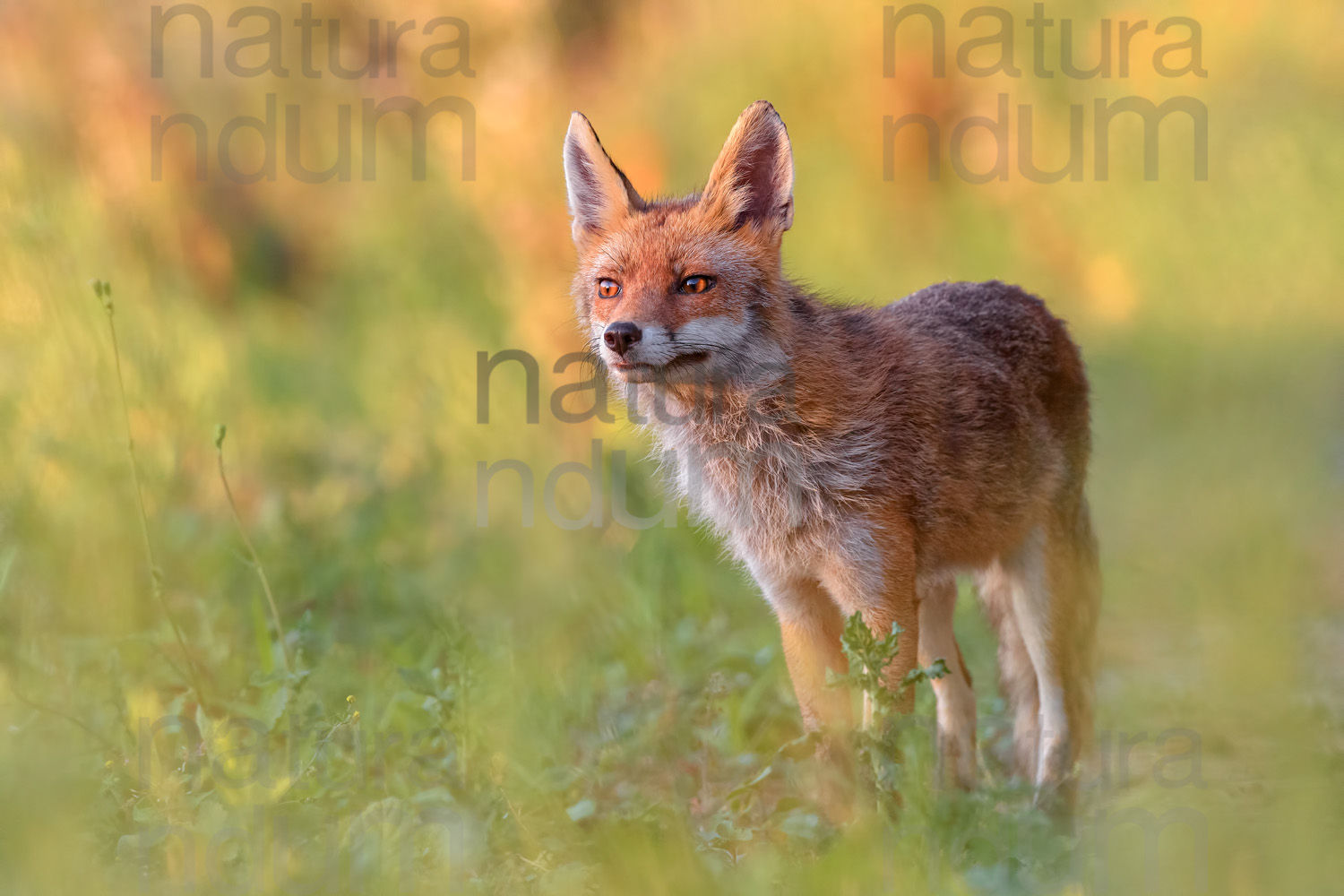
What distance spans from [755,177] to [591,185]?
2.12ft

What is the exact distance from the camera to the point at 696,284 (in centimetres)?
400

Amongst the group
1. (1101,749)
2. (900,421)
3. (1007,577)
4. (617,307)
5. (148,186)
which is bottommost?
(1101,749)

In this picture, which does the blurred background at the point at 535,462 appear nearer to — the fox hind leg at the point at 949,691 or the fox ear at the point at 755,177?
the fox hind leg at the point at 949,691

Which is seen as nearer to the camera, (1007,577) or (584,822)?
(584,822)

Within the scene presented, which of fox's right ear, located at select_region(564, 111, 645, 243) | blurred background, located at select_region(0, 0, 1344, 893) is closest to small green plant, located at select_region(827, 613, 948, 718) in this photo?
blurred background, located at select_region(0, 0, 1344, 893)

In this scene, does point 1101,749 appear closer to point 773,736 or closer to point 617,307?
point 773,736

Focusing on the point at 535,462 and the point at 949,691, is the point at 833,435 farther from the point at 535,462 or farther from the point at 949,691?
the point at 535,462

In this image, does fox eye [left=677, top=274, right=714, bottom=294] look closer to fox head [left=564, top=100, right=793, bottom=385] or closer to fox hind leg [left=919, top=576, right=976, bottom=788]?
fox head [left=564, top=100, right=793, bottom=385]

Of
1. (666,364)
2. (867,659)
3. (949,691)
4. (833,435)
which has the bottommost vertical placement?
(949,691)

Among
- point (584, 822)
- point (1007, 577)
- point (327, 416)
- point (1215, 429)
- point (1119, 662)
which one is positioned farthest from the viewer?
point (327, 416)

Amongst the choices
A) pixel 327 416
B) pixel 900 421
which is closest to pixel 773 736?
pixel 900 421

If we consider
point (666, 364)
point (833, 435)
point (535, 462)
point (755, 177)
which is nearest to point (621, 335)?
point (666, 364)

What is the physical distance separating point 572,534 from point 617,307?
7.20 feet

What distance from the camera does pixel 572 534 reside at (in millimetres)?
5926
